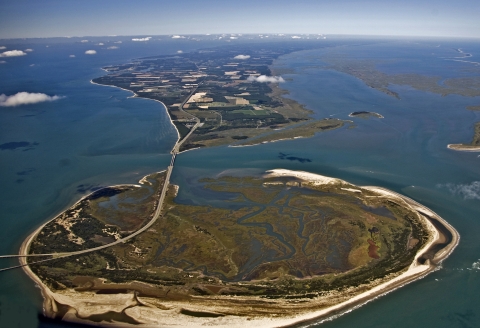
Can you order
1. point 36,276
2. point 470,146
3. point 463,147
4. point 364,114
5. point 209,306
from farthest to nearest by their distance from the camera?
1. point 364,114
2. point 470,146
3. point 463,147
4. point 36,276
5. point 209,306

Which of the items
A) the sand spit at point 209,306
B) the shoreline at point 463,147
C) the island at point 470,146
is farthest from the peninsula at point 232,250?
the island at point 470,146

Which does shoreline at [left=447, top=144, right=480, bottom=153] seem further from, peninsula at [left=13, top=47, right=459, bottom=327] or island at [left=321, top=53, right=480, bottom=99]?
island at [left=321, top=53, right=480, bottom=99]

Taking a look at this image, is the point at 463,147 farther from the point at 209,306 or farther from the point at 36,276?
the point at 36,276

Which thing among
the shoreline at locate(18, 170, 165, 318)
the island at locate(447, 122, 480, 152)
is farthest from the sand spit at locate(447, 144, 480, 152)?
the shoreline at locate(18, 170, 165, 318)

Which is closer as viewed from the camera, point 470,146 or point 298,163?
point 298,163

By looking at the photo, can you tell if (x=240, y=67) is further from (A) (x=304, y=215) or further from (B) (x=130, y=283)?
(B) (x=130, y=283)

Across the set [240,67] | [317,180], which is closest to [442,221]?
[317,180]

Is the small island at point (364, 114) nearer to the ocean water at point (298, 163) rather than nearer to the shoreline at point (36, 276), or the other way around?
the ocean water at point (298, 163)

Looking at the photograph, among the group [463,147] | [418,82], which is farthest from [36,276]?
[418,82]
